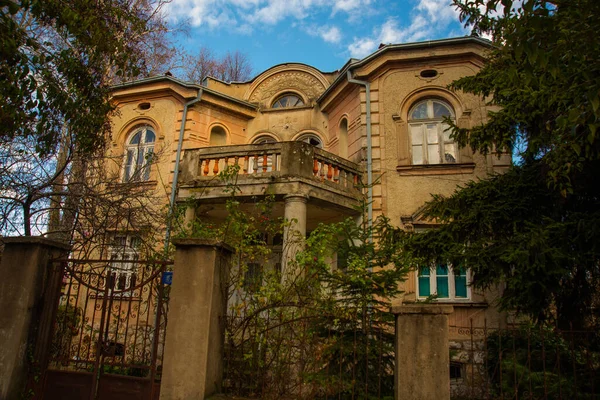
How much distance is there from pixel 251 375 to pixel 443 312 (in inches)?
83.7

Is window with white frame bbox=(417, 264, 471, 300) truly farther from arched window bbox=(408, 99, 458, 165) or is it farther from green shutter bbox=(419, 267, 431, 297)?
arched window bbox=(408, 99, 458, 165)

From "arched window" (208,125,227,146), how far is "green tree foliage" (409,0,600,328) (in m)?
8.76

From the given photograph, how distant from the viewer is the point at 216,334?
514cm

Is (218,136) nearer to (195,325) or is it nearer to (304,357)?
(195,325)

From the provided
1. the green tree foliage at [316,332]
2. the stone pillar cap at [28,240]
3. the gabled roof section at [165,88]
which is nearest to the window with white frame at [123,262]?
the stone pillar cap at [28,240]

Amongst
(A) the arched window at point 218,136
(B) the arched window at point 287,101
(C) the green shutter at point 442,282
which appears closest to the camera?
(C) the green shutter at point 442,282

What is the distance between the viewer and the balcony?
1097 centimetres

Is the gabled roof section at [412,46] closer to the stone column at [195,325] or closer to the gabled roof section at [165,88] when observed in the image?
the gabled roof section at [165,88]

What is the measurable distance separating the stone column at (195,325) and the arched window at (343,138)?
9.76 metres

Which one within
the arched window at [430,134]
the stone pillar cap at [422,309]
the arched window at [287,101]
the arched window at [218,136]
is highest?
A: the arched window at [287,101]

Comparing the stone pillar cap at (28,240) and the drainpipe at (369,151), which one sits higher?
the drainpipe at (369,151)

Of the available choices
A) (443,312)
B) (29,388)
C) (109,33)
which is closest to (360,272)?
(443,312)

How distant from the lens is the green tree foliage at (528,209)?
695 centimetres

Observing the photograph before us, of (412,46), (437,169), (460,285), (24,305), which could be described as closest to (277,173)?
(437,169)
